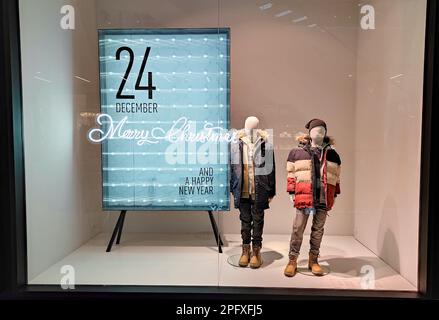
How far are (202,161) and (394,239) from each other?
1582 mm

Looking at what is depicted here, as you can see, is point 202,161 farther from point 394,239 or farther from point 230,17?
point 394,239

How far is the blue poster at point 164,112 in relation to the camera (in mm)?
2869

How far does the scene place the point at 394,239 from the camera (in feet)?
8.63

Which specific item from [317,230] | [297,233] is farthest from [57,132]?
[317,230]

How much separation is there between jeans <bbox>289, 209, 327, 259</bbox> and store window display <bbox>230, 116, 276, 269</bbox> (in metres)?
0.26

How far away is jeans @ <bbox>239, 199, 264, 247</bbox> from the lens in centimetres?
277

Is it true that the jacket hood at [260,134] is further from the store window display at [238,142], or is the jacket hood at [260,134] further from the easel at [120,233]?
the easel at [120,233]

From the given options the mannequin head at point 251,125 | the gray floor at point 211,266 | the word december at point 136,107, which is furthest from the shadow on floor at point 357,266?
the word december at point 136,107

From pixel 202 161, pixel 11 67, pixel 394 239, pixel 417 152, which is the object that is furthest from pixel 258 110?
pixel 11 67

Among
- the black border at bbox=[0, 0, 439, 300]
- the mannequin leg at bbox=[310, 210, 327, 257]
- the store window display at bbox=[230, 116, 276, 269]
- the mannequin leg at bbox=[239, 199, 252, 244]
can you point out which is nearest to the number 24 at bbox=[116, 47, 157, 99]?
the black border at bbox=[0, 0, 439, 300]

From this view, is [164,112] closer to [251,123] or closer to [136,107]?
[136,107]

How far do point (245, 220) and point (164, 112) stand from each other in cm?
110

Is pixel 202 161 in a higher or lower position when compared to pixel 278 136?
lower
